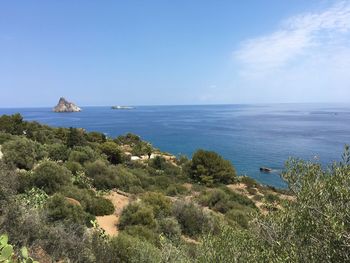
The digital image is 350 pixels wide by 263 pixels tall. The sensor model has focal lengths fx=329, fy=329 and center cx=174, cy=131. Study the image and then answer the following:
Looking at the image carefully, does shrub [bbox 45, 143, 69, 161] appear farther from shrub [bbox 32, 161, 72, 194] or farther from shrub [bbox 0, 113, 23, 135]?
shrub [bbox 0, 113, 23, 135]

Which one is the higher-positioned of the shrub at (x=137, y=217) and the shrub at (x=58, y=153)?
the shrub at (x=58, y=153)

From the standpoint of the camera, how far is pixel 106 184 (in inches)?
876

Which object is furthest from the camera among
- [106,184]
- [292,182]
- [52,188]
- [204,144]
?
[204,144]

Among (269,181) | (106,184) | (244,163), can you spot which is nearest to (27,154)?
(106,184)

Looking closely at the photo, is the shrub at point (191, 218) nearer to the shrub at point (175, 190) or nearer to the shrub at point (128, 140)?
the shrub at point (175, 190)

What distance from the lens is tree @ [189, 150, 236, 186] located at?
103 feet

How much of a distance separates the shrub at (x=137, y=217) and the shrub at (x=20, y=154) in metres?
9.64

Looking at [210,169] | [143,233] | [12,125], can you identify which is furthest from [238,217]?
[12,125]

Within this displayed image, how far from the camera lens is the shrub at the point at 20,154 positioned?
21.7 metres

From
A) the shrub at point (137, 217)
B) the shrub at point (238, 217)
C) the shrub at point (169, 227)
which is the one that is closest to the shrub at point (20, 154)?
the shrub at point (137, 217)

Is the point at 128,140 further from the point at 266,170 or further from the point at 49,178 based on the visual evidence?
the point at 49,178

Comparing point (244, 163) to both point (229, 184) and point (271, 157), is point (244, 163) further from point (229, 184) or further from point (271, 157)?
point (229, 184)

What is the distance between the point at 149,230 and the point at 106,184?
876 centimetres

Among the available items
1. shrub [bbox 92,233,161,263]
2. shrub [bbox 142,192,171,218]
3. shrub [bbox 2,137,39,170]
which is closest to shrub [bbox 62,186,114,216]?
shrub [bbox 142,192,171,218]
